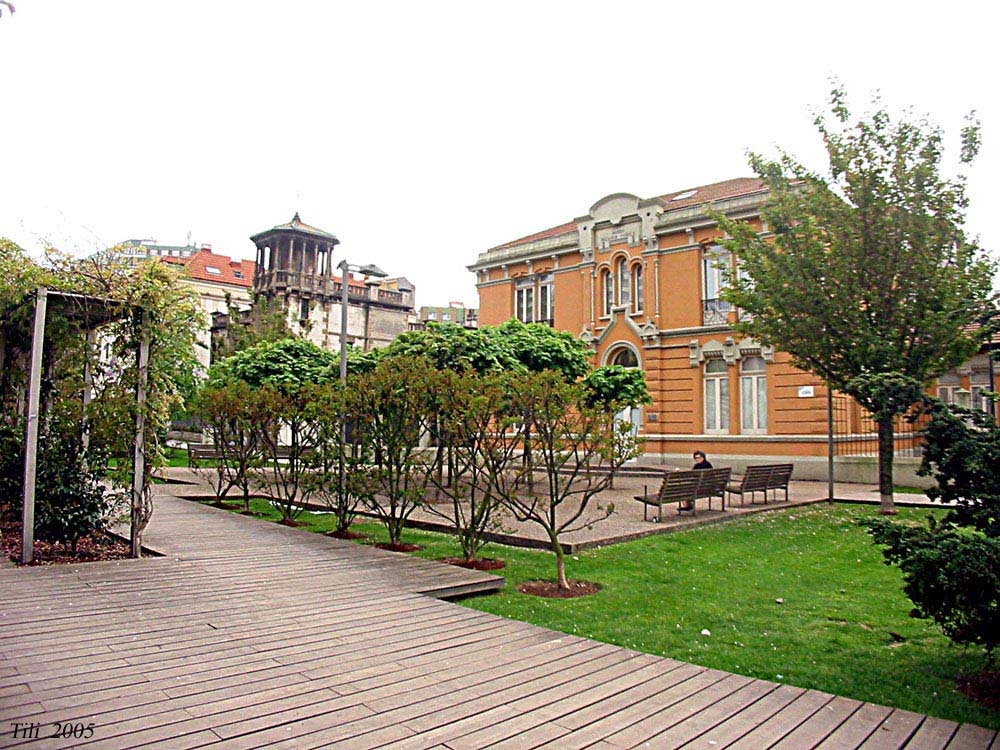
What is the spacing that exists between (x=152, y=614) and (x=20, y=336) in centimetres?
660

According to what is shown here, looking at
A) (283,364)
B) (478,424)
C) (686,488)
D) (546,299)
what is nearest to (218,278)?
(546,299)

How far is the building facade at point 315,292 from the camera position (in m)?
46.5

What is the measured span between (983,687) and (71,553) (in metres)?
9.37

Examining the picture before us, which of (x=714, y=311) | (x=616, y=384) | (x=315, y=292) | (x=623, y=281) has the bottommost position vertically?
(x=616, y=384)

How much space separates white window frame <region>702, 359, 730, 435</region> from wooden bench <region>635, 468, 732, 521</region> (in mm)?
11076

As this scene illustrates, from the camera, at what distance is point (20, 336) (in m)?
11.0

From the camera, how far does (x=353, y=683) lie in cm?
498

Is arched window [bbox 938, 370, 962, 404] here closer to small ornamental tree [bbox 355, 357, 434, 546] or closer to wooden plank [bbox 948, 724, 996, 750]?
small ornamental tree [bbox 355, 357, 434, 546]

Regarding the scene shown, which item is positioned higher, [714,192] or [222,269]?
[222,269]

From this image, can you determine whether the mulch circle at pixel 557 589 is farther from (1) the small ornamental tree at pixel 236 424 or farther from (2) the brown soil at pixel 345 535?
(1) the small ornamental tree at pixel 236 424

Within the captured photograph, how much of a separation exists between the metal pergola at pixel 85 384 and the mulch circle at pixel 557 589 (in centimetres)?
483

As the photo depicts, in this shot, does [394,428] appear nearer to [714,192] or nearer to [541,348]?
[541,348]

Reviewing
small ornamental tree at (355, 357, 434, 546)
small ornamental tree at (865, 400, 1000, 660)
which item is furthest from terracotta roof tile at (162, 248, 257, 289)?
small ornamental tree at (865, 400, 1000, 660)

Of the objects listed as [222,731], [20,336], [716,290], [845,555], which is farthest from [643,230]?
[222,731]
